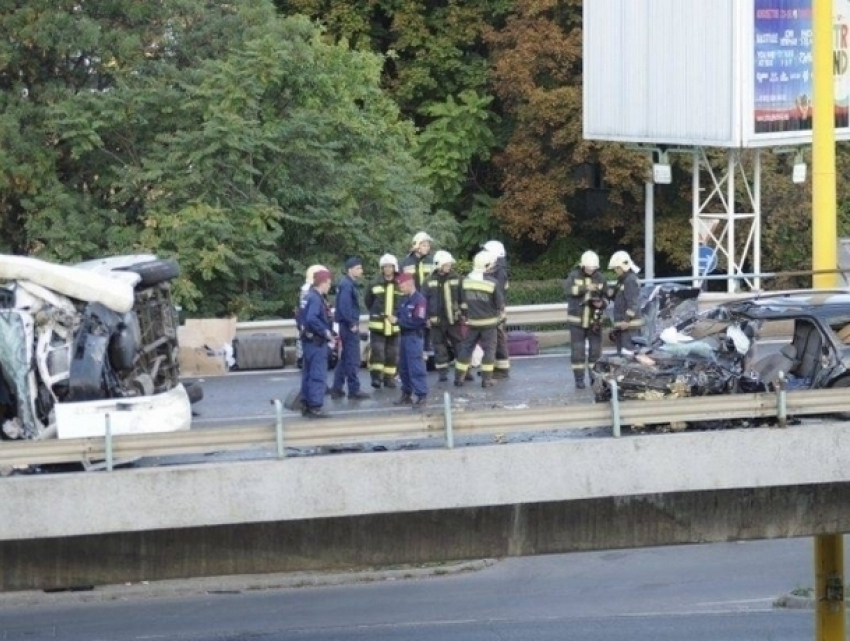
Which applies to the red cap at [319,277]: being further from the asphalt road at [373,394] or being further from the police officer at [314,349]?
the asphalt road at [373,394]

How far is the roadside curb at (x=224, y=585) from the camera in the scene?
24.3 metres

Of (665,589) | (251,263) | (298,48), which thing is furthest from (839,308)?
(298,48)

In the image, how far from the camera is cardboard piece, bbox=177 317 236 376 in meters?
22.2

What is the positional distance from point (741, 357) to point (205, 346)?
8.14 m

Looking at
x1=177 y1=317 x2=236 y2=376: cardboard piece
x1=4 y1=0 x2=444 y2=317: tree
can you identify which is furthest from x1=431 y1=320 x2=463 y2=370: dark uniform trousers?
x1=4 y1=0 x2=444 y2=317: tree

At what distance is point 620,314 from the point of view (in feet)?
64.4

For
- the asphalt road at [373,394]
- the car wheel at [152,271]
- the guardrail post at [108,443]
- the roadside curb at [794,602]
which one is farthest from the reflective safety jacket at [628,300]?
the guardrail post at [108,443]

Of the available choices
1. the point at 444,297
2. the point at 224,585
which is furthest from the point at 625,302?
the point at 224,585

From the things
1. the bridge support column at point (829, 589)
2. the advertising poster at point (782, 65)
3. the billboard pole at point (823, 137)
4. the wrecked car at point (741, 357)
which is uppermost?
the advertising poster at point (782, 65)

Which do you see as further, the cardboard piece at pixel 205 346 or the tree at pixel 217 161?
the tree at pixel 217 161

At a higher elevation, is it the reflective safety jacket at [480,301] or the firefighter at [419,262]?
the firefighter at [419,262]

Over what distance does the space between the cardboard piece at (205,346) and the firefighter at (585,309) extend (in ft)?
15.7

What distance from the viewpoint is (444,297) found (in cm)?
1997

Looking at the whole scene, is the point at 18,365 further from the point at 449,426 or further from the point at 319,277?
the point at 319,277
